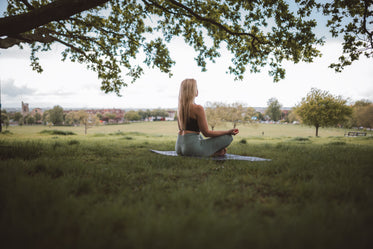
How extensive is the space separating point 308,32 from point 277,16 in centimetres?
141

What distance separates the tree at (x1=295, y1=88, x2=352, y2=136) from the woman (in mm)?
31872

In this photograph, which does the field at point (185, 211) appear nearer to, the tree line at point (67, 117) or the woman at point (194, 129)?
the woman at point (194, 129)

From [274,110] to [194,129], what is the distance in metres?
117

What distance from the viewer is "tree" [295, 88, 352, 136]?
95.8 ft

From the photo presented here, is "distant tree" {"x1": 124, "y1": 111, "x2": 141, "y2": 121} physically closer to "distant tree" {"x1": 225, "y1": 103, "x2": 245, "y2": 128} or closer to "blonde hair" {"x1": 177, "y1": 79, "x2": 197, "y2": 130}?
"distant tree" {"x1": 225, "y1": 103, "x2": 245, "y2": 128}

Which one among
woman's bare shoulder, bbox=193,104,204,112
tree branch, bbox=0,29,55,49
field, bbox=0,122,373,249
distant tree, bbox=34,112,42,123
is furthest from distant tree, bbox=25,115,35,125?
field, bbox=0,122,373,249

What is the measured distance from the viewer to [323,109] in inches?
1169

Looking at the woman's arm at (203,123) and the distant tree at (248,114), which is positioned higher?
the distant tree at (248,114)

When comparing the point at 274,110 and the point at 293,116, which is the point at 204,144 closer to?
the point at 293,116

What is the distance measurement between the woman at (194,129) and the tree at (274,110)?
114922 millimetres

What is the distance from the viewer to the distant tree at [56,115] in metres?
82.1

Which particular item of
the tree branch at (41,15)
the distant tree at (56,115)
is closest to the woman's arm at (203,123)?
the tree branch at (41,15)

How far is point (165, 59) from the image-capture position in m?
9.55

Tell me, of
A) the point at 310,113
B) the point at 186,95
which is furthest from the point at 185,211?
the point at 310,113
